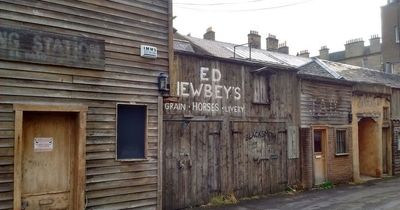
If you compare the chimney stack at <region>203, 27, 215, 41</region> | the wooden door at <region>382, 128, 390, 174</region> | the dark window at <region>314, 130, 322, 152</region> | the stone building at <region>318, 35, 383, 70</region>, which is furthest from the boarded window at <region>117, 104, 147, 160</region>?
the stone building at <region>318, 35, 383, 70</region>

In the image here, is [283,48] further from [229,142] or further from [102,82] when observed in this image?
[102,82]

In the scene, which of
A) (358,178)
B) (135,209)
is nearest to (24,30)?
(135,209)

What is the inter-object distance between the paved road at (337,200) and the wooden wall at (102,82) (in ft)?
12.5

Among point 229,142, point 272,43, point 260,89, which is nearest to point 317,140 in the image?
point 260,89

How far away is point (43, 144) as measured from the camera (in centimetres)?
797

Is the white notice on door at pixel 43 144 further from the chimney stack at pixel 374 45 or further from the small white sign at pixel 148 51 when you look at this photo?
the chimney stack at pixel 374 45

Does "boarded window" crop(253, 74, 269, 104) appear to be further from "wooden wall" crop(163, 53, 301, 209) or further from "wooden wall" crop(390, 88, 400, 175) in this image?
"wooden wall" crop(390, 88, 400, 175)

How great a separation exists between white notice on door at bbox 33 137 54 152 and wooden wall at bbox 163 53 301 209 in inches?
148

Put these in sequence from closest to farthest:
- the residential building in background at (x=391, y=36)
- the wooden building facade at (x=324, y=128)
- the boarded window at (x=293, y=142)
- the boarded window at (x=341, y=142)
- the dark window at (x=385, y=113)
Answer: the boarded window at (x=293, y=142)
the wooden building facade at (x=324, y=128)
the boarded window at (x=341, y=142)
the dark window at (x=385, y=113)
the residential building in background at (x=391, y=36)

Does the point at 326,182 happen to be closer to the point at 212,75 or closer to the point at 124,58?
the point at 212,75

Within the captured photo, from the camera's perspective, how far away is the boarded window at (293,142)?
15.1 metres

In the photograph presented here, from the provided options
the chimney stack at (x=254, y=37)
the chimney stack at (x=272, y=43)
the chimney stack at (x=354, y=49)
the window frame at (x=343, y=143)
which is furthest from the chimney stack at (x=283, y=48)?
the chimney stack at (x=354, y=49)

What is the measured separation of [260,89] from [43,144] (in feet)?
26.9

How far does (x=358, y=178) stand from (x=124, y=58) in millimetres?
13257
